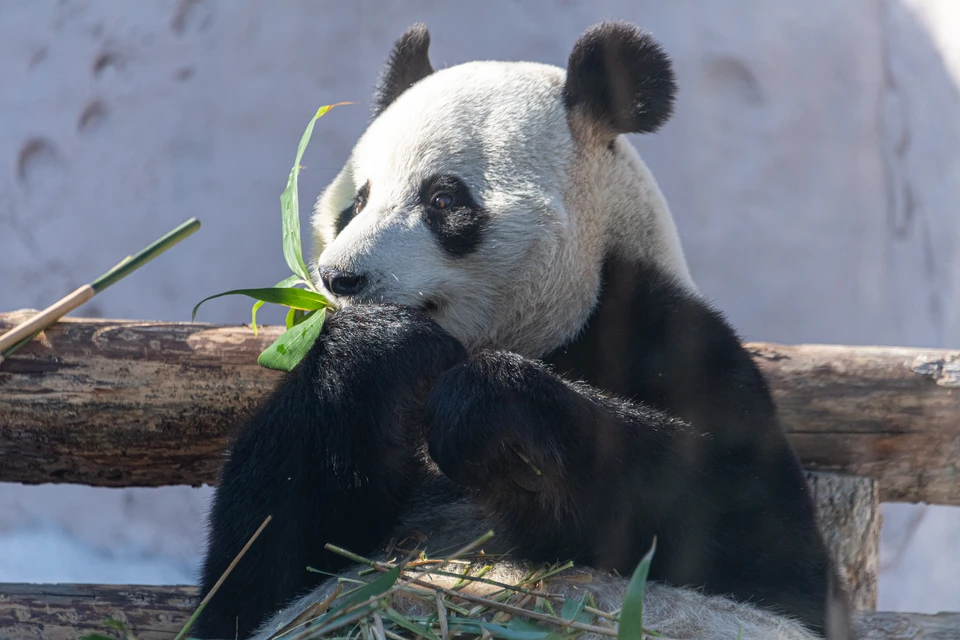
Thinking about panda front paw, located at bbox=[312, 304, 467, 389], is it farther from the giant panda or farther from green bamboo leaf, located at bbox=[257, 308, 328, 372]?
green bamboo leaf, located at bbox=[257, 308, 328, 372]

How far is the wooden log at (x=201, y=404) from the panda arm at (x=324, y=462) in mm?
765

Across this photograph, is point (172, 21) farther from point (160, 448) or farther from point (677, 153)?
point (160, 448)

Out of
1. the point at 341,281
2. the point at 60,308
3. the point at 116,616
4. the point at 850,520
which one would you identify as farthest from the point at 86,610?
the point at 850,520

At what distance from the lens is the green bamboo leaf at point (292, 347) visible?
7.50ft

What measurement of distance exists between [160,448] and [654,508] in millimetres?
1769

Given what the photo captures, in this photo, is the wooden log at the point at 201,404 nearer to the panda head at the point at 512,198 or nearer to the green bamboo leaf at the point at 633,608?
the panda head at the point at 512,198

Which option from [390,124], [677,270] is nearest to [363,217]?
[390,124]

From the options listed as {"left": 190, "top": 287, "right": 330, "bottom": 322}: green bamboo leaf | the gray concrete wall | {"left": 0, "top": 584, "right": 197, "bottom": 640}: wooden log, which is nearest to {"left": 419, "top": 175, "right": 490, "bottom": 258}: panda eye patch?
{"left": 190, "top": 287, "right": 330, "bottom": 322}: green bamboo leaf

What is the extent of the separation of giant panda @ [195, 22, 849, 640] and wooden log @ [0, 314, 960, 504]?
696mm

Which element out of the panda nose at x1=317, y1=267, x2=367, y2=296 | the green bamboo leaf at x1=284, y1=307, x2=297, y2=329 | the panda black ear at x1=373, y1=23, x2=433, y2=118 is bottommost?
the green bamboo leaf at x1=284, y1=307, x2=297, y2=329

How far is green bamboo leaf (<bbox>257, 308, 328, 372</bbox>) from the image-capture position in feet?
7.50

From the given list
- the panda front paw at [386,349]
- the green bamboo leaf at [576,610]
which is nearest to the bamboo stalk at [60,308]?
the panda front paw at [386,349]

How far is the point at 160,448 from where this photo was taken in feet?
10.0

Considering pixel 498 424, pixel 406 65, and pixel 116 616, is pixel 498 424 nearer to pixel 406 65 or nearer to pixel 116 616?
pixel 406 65
